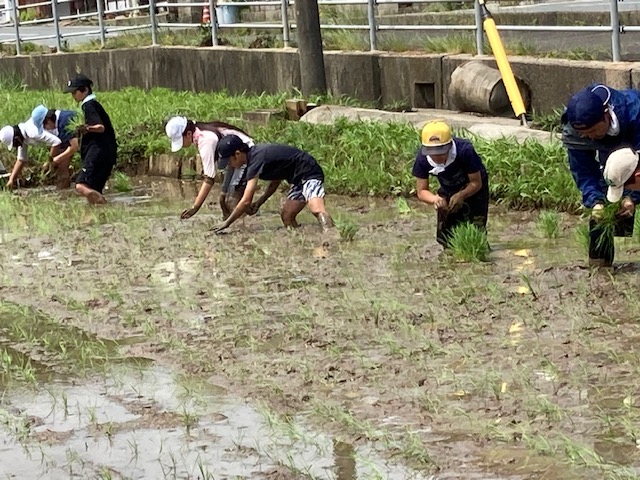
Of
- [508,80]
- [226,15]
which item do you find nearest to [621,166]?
[508,80]

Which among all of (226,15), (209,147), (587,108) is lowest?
(209,147)

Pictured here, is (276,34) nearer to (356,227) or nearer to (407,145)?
(407,145)

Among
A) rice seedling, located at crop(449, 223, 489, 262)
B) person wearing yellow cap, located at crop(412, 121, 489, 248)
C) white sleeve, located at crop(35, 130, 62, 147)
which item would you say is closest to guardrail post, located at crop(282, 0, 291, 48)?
white sleeve, located at crop(35, 130, 62, 147)

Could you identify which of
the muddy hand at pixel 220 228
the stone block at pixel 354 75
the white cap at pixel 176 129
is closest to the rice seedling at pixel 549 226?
the muddy hand at pixel 220 228

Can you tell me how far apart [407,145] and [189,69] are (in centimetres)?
717

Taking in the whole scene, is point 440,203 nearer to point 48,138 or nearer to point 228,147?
point 228,147

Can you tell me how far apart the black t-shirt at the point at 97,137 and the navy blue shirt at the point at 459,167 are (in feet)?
17.8

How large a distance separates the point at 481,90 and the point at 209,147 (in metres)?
3.23

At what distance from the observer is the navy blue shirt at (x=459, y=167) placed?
9367 mm

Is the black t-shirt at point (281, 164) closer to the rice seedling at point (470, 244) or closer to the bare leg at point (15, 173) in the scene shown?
the rice seedling at point (470, 244)

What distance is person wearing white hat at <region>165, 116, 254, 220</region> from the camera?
1141 centimetres

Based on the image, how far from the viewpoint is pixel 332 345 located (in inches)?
290

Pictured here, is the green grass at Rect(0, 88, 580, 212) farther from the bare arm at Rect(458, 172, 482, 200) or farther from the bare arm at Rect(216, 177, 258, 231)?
the bare arm at Rect(216, 177, 258, 231)

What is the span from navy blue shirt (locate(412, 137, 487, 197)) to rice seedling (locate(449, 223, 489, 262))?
35 centimetres
